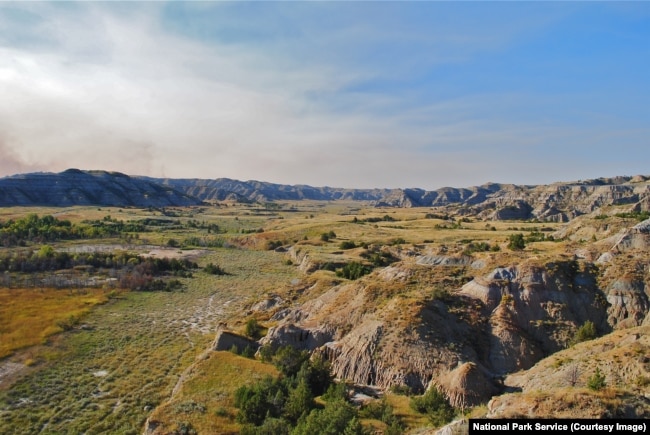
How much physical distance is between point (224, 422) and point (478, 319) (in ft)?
73.5

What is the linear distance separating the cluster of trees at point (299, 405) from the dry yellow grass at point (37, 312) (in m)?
31.8

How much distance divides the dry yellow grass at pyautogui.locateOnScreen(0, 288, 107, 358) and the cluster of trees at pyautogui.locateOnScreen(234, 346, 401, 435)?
104 feet

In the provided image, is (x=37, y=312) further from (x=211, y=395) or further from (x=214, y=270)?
(x=211, y=395)

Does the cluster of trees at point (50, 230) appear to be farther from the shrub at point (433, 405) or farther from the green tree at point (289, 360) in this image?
the shrub at point (433, 405)

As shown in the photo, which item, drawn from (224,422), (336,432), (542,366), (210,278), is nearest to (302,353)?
(224,422)

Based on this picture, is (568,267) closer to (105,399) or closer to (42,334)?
(105,399)

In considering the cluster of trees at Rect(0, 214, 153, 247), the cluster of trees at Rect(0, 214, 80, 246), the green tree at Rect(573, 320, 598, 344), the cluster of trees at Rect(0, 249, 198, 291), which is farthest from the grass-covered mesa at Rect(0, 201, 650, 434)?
the cluster of trees at Rect(0, 214, 153, 247)

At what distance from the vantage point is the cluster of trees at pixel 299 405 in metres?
22.9

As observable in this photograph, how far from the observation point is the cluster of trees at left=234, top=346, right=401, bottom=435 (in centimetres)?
2291

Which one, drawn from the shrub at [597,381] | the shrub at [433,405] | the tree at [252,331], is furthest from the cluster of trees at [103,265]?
the shrub at [597,381]

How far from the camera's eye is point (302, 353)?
3638 centimetres

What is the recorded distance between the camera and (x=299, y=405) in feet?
90.3

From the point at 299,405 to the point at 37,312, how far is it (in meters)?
51.5

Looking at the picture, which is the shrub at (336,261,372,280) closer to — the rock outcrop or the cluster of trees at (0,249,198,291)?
the rock outcrop
